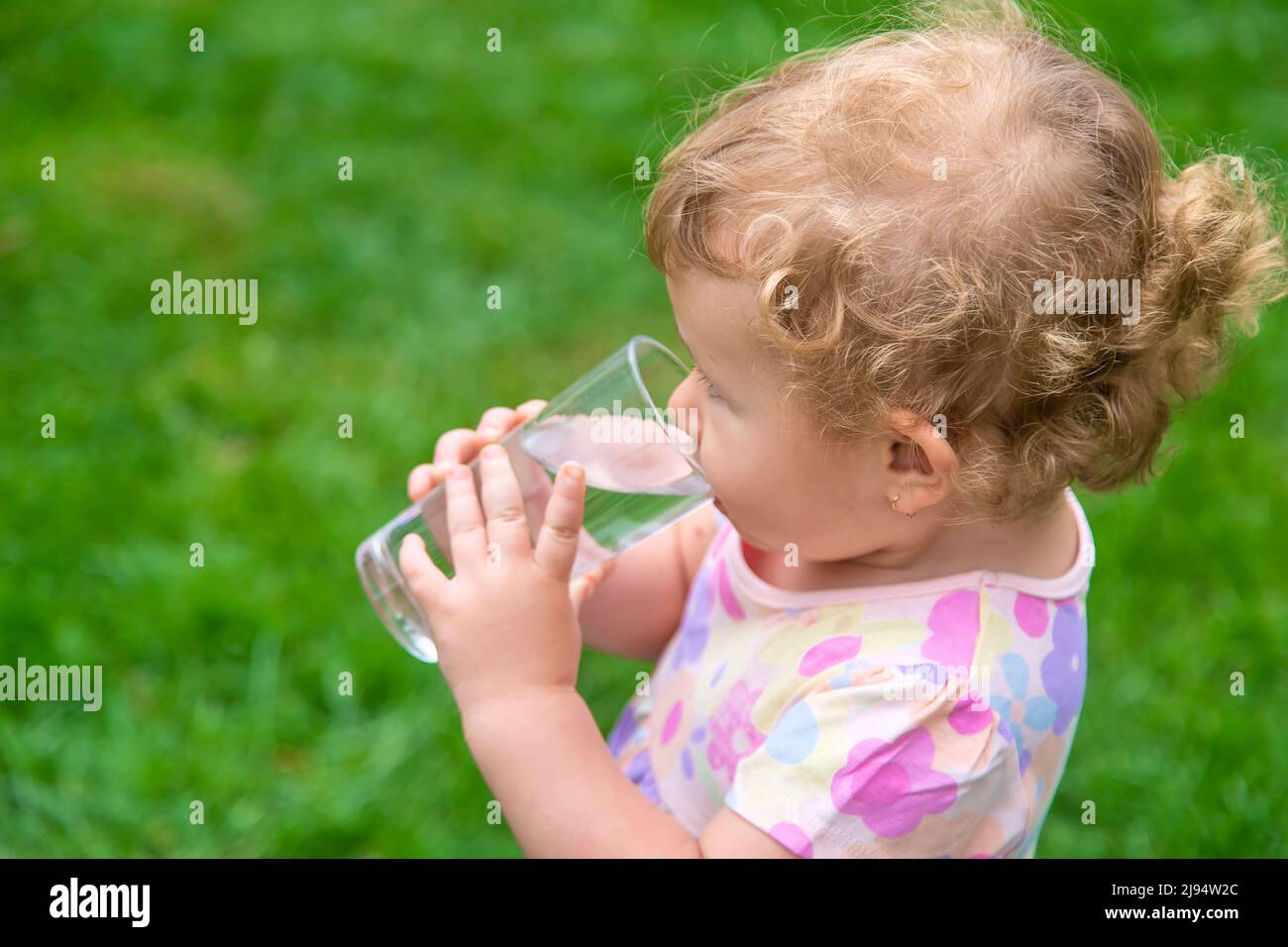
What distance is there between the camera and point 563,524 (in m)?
1.61

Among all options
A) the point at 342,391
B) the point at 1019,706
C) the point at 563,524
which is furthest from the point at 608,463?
the point at 342,391

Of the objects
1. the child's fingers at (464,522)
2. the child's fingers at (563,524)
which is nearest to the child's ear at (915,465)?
the child's fingers at (563,524)

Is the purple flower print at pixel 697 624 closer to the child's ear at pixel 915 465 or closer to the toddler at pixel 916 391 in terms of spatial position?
the toddler at pixel 916 391

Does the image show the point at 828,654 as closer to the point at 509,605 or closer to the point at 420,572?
the point at 509,605

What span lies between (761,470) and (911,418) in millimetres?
179

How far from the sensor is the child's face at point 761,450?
5.07ft

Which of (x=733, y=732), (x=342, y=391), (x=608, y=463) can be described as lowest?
(x=733, y=732)

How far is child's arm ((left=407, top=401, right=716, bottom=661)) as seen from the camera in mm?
1992

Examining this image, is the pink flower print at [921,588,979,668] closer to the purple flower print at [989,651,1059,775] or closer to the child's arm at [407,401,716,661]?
the purple flower print at [989,651,1059,775]

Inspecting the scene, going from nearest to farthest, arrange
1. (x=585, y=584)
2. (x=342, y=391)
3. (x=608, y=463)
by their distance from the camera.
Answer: (x=608, y=463) < (x=585, y=584) < (x=342, y=391)

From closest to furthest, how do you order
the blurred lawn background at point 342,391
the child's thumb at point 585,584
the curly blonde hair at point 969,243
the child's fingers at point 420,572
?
the curly blonde hair at point 969,243 < the child's fingers at point 420,572 < the child's thumb at point 585,584 < the blurred lawn background at point 342,391

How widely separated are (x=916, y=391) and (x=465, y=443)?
0.66 m

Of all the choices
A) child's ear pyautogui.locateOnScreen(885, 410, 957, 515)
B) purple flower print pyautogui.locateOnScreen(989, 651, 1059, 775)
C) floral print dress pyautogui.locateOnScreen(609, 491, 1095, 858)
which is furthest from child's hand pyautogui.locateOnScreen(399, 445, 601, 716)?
purple flower print pyautogui.locateOnScreen(989, 651, 1059, 775)

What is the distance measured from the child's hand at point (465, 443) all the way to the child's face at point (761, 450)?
12.3 inches
